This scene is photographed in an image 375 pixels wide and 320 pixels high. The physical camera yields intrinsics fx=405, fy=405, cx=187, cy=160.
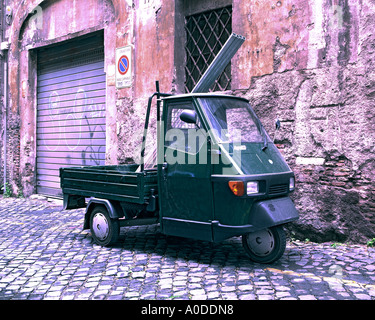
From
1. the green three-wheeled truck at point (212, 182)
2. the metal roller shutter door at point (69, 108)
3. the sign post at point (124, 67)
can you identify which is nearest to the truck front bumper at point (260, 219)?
the green three-wheeled truck at point (212, 182)

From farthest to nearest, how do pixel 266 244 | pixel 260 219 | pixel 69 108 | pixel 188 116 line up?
pixel 69 108, pixel 266 244, pixel 188 116, pixel 260 219

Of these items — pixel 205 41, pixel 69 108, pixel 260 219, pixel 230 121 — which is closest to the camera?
pixel 260 219

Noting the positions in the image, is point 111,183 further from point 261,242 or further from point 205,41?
point 205,41

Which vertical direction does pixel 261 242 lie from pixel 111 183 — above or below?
below

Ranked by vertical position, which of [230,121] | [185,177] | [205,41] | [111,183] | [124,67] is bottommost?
[111,183]

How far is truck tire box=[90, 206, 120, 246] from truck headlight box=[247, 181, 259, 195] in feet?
6.79

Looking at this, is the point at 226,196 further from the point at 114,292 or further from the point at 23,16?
the point at 23,16

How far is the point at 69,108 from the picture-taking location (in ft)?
34.1

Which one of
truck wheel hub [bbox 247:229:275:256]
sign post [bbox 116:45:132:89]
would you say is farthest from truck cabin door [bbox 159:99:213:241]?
sign post [bbox 116:45:132:89]

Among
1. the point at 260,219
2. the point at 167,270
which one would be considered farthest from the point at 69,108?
the point at 260,219

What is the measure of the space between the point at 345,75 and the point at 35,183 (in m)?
8.73

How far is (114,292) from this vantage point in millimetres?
3785

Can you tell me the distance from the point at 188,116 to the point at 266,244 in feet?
5.65

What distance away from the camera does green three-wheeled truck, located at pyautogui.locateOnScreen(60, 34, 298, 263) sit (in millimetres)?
4359
